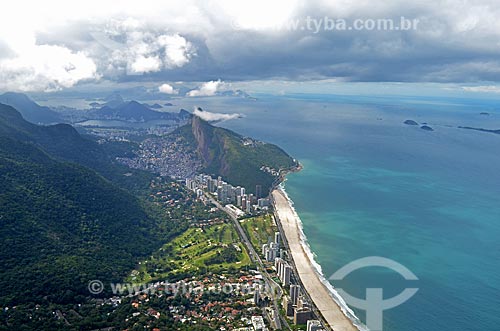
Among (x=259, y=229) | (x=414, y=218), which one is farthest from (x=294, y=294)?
(x=414, y=218)

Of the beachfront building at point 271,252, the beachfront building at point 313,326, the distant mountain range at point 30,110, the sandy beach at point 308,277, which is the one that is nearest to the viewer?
the beachfront building at point 313,326

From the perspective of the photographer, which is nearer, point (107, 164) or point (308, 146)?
point (107, 164)

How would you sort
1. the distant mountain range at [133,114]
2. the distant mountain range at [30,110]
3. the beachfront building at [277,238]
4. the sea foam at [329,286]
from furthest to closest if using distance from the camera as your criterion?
the distant mountain range at [133,114] → the distant mountain range at [30,110] → the beachfront building at [277,238] → the sea foam at [329,286]

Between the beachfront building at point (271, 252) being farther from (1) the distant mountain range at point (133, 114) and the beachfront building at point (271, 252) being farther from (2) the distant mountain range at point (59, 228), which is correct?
(1) the distant mountain range at point (133, 114)

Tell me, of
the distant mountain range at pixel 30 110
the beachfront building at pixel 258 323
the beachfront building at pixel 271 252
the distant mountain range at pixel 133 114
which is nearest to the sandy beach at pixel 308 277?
the beachfront building at pixel 271 252

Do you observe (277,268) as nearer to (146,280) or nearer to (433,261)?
(146,280)

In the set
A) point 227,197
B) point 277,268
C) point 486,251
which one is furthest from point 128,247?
point 486,251

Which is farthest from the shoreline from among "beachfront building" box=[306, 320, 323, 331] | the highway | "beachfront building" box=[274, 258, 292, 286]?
the highway
